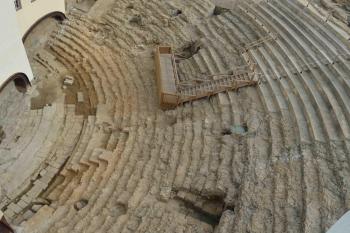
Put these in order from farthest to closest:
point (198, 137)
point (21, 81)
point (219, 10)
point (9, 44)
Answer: point (219, 10)
point (21, 81)
point (9, 44)
point (198, 137)

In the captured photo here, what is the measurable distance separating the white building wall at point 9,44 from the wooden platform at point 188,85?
4946 millimetres

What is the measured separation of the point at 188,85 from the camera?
1334cm

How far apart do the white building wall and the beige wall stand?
5.30ft

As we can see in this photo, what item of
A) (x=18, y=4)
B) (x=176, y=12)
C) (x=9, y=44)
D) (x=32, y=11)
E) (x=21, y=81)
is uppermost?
(x=18, y=4)

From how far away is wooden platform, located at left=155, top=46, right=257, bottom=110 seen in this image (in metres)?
12.6

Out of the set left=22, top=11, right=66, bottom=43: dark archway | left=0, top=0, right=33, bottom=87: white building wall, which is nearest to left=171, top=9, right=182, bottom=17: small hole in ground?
left=22, top=11, right=66, bottom=43: dark archway

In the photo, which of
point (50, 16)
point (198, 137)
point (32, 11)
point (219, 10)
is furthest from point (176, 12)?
point (198, 137)

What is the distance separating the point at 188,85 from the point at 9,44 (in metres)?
6.17

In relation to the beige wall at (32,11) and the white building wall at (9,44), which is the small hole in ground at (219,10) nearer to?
the beige wall at (32,11)

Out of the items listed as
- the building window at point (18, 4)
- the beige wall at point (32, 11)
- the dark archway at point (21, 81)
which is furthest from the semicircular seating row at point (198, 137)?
the building window at point (18, 4)

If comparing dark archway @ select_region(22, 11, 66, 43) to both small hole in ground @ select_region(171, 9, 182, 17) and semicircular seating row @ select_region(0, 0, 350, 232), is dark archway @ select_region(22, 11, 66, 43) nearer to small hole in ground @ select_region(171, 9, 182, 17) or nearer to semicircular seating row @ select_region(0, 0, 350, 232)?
semicircular seating row @ select_region(0, 0, 350, 232)

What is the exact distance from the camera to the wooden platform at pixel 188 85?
12.6 metres

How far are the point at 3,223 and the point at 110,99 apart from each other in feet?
19.7

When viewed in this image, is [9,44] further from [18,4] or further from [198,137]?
[198,137]
